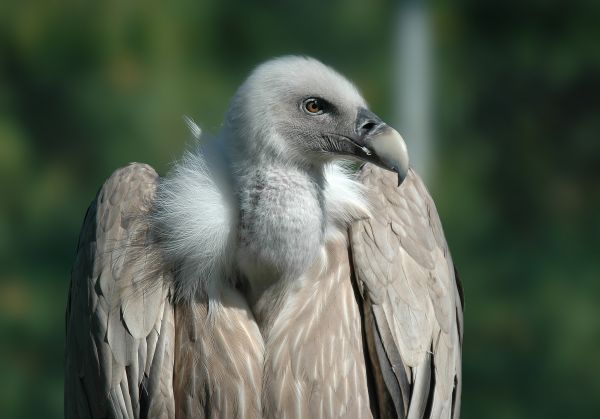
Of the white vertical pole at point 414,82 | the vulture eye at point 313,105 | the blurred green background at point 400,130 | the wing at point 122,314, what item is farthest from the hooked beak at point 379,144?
the white vertical pole at point 414,82

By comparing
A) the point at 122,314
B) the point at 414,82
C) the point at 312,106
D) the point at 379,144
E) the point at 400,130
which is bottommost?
the point at 122,314

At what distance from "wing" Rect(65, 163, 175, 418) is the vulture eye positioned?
0.51 m

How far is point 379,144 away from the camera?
290 cm

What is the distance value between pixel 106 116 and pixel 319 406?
5272 millimetres

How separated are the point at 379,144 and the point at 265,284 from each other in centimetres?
48

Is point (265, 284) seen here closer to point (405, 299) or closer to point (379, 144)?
point (405, 299)

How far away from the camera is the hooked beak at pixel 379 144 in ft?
9.33

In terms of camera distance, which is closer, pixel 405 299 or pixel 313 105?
pixel 313 105

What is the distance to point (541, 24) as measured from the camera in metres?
9.32

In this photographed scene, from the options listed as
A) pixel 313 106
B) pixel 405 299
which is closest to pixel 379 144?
pixel 313 106

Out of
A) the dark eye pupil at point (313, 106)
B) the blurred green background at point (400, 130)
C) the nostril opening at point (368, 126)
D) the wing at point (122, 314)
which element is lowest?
the wing at point (122, 314)

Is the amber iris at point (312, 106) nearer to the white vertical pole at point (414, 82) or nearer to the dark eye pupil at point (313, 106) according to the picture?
the dark eye pupil at point (313, 106)

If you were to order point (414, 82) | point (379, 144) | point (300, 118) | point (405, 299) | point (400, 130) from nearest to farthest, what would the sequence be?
point (379, 144)
point (300, 118)
point (405, 299)
point (400, 130)
point (414, 82)

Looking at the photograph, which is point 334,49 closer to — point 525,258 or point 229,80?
point 229,80
